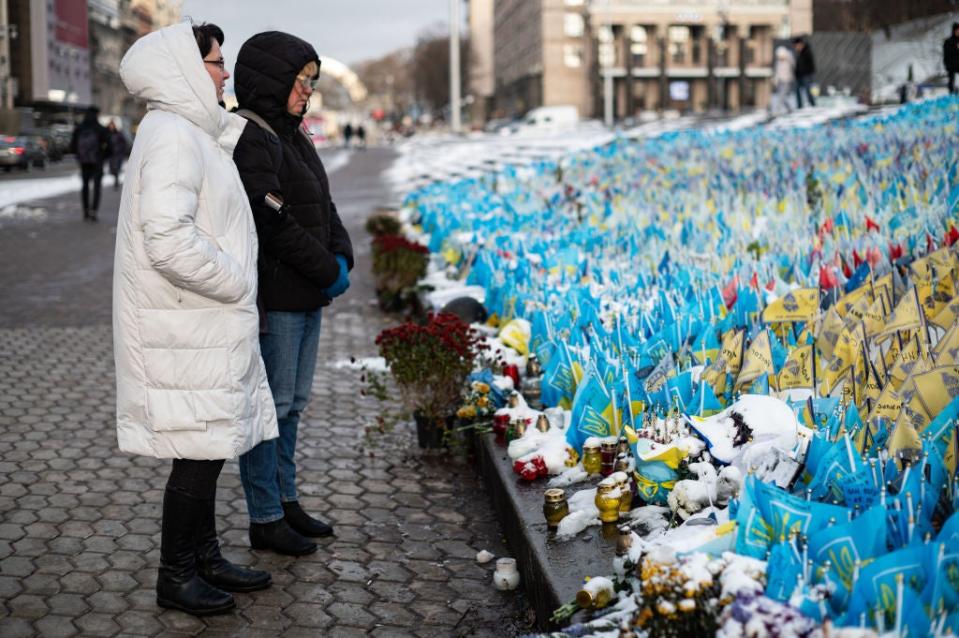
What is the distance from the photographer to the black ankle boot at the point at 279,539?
459cm

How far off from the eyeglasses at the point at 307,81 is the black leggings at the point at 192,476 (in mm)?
1443

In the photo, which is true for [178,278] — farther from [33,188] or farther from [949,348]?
[33,188]

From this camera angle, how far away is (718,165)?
1377 centimetres

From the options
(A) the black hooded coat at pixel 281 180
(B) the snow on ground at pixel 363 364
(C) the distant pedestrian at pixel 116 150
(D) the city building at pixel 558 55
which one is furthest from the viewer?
(D) the city building at pixel 558 55

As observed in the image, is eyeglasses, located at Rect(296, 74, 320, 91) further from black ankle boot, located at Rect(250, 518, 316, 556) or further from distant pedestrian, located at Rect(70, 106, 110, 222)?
distant pedestrian, located at Rect(70, 106, 110, 222)

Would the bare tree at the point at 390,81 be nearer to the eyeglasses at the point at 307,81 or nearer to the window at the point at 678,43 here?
the window at the point at 678,43

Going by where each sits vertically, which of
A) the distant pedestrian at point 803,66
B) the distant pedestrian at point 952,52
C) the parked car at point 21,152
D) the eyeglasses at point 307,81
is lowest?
the eyeglasses at point 307,81

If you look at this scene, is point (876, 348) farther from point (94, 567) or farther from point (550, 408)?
point (94, 567)

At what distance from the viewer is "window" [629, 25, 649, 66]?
84000 mm

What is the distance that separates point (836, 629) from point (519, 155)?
93.5ft

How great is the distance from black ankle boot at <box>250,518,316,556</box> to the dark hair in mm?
1876

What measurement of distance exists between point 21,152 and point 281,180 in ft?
122

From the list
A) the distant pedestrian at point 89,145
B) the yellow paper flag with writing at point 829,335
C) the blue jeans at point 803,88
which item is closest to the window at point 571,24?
the blue jeans at point 803,88

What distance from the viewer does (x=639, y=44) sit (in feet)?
276
